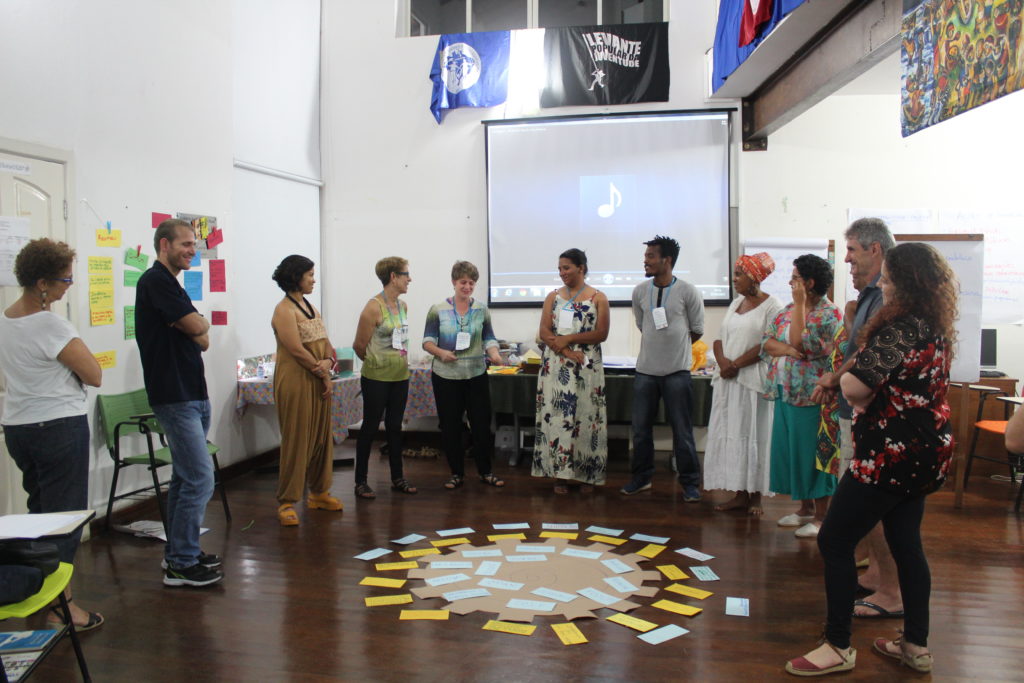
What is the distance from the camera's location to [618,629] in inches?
111

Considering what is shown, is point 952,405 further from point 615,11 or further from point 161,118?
point 161,118

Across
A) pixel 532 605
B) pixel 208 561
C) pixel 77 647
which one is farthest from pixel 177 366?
pixel 532 605

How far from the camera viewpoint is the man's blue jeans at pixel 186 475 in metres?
3.07

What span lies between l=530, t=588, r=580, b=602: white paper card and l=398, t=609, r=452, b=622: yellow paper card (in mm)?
412

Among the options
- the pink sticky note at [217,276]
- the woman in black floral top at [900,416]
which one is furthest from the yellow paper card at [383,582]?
the pink sticky note at [217,276]

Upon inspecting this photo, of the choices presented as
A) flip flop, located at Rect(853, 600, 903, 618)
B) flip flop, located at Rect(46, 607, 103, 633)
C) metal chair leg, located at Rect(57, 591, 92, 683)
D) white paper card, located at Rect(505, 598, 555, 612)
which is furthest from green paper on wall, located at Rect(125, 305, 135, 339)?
flip flop, located at Rect(853, 600, 903, 618)

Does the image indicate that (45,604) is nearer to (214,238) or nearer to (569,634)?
(569,634)

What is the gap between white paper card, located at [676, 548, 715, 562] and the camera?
3573mm

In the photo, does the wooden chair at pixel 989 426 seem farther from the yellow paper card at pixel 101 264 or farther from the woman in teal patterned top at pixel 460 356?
the yellow paper card at pixel 101 264

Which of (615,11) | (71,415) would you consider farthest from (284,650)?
(615,11)

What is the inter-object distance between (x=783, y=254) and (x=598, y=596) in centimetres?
391

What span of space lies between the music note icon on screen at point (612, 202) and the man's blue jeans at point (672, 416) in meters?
2.07

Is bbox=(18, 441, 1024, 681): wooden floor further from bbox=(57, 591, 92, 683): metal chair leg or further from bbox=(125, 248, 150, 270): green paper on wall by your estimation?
bbox=(125, 248, 150, 270): green paper on wall

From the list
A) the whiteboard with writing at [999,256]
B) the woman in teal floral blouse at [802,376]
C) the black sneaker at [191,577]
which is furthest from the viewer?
the whiteboard with writing at [999,256]
